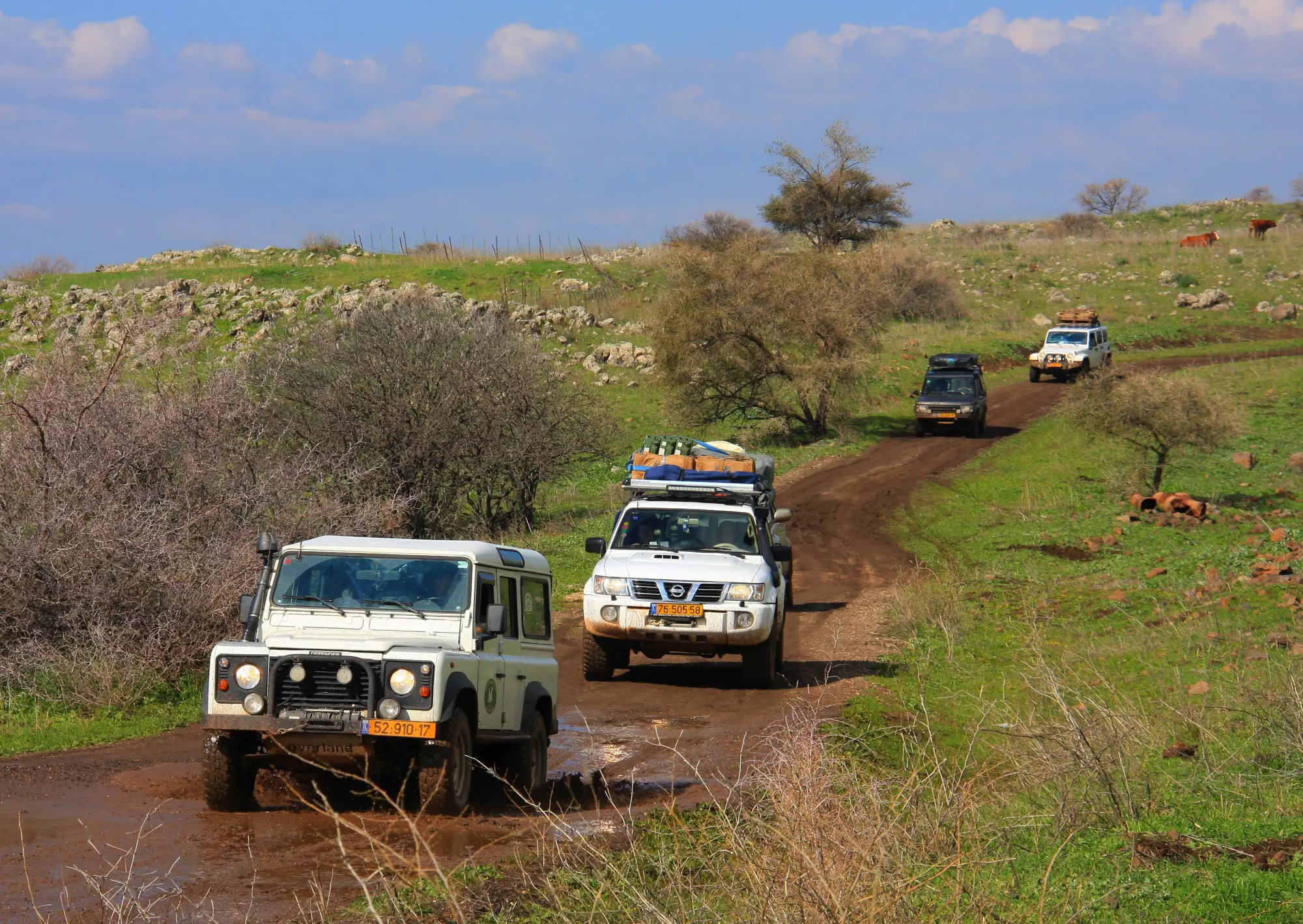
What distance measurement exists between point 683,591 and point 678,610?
8.2 inches

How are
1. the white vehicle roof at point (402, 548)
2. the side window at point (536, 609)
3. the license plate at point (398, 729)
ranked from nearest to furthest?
1. the license plate at point (398, 729)
2. the white vehicle roof at point (402, 548)
3. the side window at point (536, 609)

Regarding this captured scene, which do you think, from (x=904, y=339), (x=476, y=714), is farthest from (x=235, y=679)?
(x=904, y=339)

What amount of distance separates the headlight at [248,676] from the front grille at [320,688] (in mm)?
128

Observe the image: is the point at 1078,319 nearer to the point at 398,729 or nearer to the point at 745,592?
the point at 745,592

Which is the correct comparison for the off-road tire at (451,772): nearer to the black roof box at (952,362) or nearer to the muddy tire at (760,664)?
the muddy tire at (760,664)

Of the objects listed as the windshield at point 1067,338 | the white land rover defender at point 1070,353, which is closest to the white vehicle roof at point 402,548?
the white land rover defender at point 1070,353

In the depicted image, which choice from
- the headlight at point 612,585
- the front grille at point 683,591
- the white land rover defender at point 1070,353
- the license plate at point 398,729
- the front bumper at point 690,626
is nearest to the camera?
the license plate at point 398,729

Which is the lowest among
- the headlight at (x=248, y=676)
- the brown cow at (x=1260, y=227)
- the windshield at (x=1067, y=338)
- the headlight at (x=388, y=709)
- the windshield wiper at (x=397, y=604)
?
the headlight at (x=388, y=709)

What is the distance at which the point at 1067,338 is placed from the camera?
4366 cm

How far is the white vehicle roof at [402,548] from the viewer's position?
336 inches

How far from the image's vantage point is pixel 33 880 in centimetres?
618

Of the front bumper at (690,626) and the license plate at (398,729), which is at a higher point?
the license plate at (398,729)

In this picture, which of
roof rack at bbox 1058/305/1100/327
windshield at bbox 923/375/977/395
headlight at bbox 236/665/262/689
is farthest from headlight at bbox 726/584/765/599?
roof rack at bbox 1058/305/1100/327

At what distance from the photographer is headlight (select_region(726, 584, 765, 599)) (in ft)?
41.7
